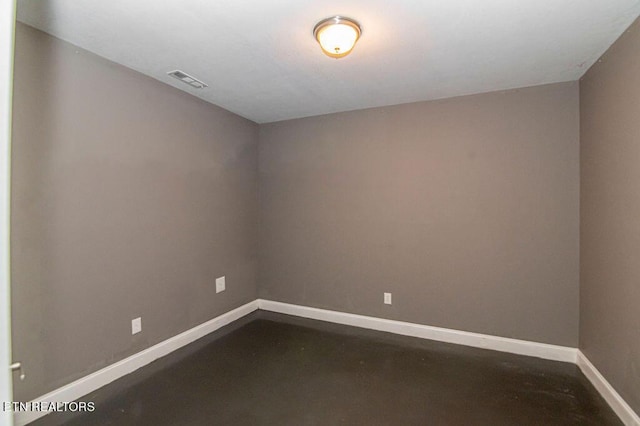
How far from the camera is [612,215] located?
76.1 inches

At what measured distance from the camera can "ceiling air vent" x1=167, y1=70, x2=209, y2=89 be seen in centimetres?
236

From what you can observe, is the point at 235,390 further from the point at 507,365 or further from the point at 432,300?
the point at 507,365

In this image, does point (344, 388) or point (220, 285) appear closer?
point (344, 388)

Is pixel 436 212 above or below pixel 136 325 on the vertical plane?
above

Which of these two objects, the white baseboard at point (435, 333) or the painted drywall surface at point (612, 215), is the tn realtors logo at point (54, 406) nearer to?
the white baseboard at point (435, 333)

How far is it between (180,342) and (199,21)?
8.74ft

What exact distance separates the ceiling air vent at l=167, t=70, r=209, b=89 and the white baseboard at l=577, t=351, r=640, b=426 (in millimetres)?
3880

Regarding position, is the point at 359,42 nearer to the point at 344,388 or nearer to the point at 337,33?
the point at 337,33

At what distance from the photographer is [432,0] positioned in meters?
1.51

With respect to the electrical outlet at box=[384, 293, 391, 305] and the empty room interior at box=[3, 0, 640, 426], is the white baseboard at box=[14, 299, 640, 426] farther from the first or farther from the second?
the electrical outlet at box=[384, 293, 391, 305]

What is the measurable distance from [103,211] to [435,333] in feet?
10.4

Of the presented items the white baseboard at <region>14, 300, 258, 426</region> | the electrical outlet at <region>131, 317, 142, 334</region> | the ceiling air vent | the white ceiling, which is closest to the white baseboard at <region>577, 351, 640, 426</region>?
the white ceiling

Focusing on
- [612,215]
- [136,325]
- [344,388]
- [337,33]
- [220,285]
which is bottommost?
[344,388]

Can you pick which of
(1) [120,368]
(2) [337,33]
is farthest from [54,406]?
(2) [337,33]
